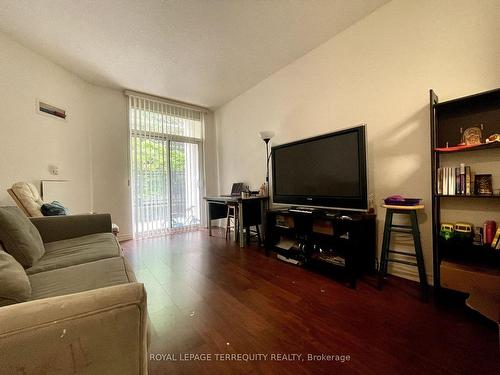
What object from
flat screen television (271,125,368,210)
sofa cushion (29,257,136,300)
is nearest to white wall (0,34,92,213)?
sofa cushion (29,257,136,300)

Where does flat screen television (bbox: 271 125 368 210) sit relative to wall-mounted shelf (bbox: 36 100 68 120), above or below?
below

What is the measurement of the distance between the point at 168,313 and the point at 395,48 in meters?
2.96

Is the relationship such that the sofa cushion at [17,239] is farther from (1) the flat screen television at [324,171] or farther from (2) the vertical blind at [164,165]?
(2) the vertical blind at [164,165]

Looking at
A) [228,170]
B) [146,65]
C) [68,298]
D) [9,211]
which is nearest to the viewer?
[68,298]

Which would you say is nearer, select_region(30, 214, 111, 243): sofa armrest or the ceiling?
select_region(30, 214, 111, 243): sofa armrest

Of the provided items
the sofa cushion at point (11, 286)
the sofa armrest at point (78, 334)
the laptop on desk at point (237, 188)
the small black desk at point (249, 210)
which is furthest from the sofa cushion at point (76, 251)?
the laptop on desk at point (237, 188)

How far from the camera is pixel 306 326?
1.39 meters

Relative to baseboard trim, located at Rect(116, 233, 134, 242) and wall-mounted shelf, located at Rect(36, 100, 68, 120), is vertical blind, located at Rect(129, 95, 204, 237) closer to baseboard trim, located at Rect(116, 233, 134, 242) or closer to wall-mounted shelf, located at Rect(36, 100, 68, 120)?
baseboard trim, located at Rect(116, 233, 134, 242)

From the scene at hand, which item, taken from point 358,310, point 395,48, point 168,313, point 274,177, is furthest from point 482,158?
point 168,313

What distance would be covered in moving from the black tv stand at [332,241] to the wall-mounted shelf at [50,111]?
319 centimetres

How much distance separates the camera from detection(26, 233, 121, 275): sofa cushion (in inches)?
52.8

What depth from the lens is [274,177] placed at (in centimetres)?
296

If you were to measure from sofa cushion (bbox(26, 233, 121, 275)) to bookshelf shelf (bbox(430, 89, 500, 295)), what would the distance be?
7.68 ft

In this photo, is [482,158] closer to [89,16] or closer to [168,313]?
[168,313]
